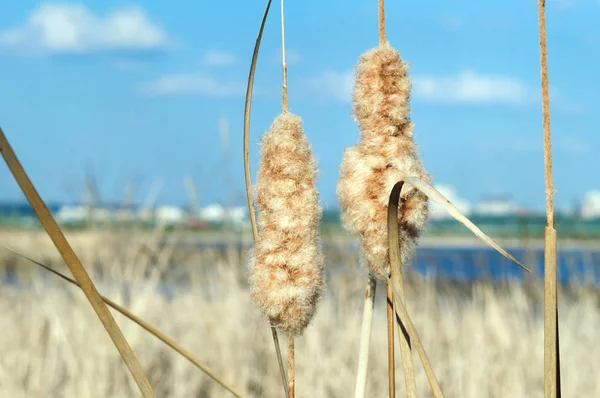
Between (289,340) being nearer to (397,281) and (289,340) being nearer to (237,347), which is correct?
(397,281)

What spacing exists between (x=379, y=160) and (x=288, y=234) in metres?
0.14

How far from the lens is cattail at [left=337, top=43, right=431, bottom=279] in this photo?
36.5 inches

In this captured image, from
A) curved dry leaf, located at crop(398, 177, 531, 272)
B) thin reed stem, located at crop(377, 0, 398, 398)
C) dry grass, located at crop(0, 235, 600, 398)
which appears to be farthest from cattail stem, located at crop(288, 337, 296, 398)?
dry grass, located at crop(0, 235, 600, 398)

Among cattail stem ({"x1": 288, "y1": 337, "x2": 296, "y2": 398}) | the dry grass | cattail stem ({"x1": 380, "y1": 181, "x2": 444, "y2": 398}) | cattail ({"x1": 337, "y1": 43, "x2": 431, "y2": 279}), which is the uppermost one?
cattail ({"x1": 337, "y1": 43, "x2": 431, "y2": 279})

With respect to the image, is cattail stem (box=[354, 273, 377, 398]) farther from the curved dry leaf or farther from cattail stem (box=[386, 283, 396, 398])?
the curved dry leaf

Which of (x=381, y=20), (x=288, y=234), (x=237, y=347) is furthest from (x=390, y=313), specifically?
(x=237, y=347)

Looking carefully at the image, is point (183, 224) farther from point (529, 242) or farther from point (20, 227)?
point (20, 227)

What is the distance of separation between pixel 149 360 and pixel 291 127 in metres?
2.32

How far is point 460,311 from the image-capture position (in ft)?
15.4

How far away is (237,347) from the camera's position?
3234 millimetres

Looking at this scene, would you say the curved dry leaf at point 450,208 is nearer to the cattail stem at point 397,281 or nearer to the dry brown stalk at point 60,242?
the cattail stem at point 397,281

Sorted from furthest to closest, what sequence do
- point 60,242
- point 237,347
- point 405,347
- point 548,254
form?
point 237,347 → point 405,347 → point 548,254 → point 60,242

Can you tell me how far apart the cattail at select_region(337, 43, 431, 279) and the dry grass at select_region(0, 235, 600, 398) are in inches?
73.3

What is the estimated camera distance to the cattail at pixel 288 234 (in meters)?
0.94
